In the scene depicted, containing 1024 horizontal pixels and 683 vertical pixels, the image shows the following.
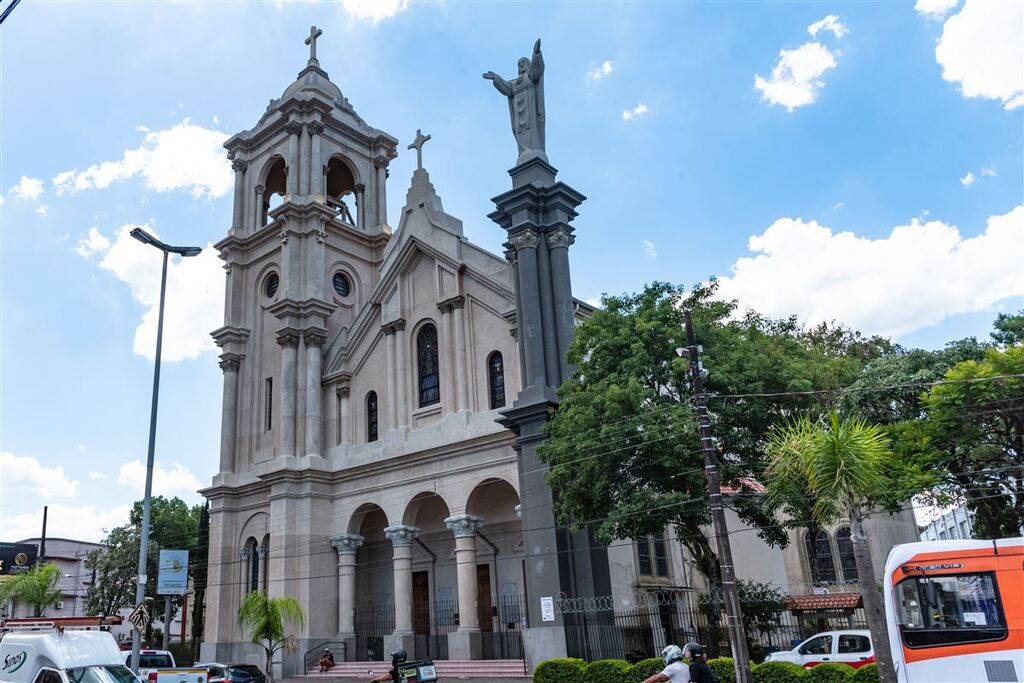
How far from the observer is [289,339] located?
39906 mm

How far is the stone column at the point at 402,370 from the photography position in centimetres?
3647

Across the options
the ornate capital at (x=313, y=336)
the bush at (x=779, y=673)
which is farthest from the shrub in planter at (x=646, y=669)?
the ornate capital at (x=313, y=336)

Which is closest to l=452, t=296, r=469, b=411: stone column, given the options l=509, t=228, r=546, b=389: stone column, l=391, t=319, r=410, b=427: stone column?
l=391, t=319, r=410, b=427: stone column

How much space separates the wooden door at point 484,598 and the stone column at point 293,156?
20786 millimetres

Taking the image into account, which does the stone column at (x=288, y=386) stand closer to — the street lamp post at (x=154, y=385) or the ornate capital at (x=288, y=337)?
the ornate capital at (x=288, y=337)

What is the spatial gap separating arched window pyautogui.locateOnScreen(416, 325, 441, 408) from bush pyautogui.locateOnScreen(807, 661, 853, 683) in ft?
65.2

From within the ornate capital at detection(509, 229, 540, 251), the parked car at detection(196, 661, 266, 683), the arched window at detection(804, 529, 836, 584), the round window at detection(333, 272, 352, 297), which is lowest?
the parked car at detection(196, 661, 266, 683)

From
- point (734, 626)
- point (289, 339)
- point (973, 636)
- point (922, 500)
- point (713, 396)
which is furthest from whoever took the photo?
point (289, 339)

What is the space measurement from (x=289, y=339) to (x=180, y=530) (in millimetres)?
21698

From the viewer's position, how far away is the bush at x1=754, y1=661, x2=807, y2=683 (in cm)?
1914

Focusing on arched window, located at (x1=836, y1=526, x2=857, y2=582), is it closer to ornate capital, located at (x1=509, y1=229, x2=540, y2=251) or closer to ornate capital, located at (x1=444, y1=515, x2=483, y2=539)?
ornate capital, located at (x1=444, y1=515, x2=483, y2=539)

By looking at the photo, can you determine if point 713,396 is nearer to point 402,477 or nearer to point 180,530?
point 402,477

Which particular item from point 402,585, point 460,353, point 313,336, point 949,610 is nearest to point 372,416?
point 313,336

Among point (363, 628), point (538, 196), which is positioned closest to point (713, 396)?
point (538, 196)
